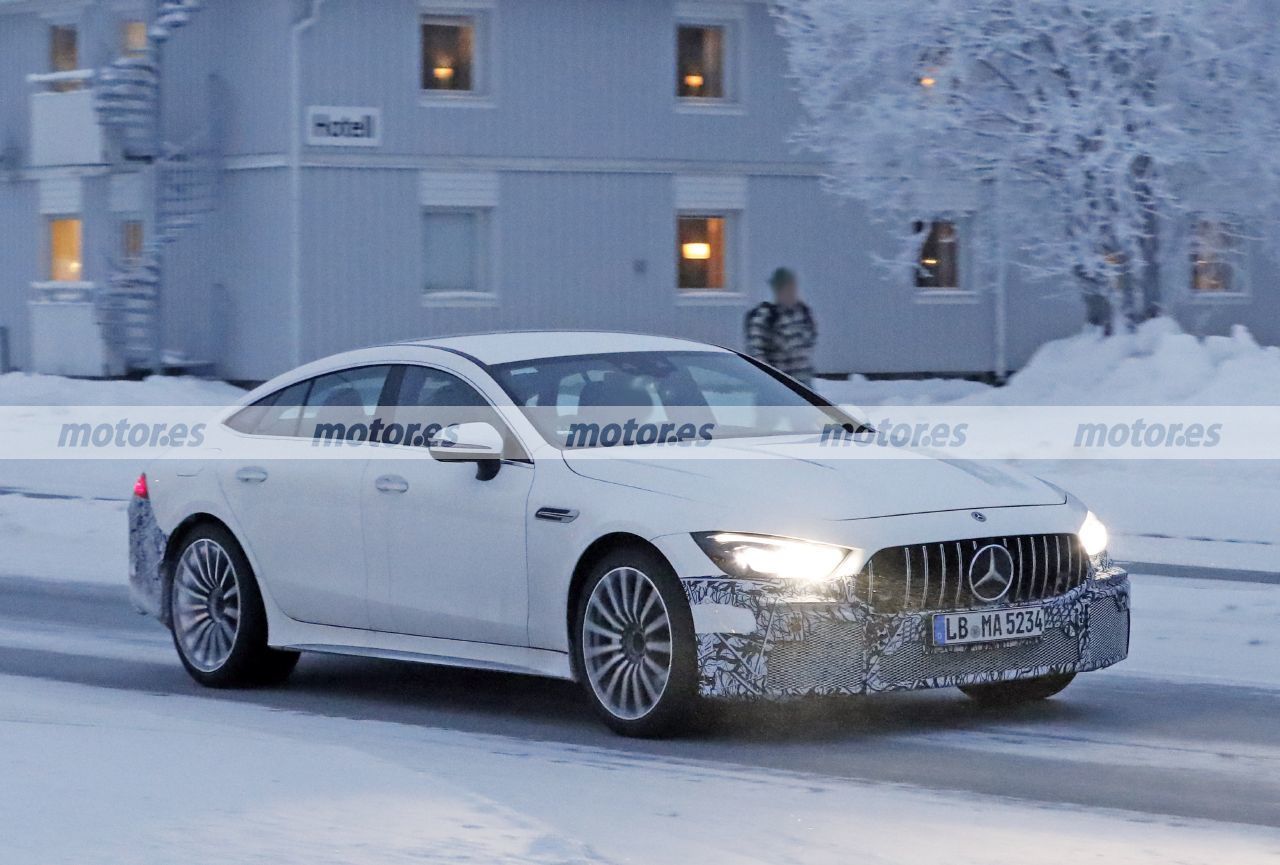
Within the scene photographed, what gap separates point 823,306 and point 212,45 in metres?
9.31

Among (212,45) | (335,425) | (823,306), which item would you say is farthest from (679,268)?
(335,425)

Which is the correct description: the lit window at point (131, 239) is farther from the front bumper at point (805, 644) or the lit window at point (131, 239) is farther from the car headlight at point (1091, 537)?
the front bumper at point (805, 644)

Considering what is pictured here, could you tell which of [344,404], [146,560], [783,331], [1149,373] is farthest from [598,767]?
[1149,373]

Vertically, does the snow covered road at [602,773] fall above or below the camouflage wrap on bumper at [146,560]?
below

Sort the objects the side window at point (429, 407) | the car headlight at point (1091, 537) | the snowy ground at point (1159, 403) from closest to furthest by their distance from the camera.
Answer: the car headlight at point (1091, 537), the side window at point (429, 407), the snowy ground at point (1159, 403)

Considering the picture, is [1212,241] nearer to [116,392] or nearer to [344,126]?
[344,126]

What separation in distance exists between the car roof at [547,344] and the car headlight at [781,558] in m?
1.71

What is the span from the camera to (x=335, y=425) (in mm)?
9422

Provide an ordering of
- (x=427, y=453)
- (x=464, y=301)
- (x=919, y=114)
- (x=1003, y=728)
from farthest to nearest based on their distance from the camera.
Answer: (x=464, y=301)
(x=919, y=114)
(x=427, y=453)
(x=1003, y=728)

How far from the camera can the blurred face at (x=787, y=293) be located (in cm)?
1722

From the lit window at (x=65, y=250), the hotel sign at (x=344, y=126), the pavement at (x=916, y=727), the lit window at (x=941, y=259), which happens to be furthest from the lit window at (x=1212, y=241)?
the pavement at (x=916, y=727)

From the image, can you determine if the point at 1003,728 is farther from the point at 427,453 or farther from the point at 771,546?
the point at 427,453

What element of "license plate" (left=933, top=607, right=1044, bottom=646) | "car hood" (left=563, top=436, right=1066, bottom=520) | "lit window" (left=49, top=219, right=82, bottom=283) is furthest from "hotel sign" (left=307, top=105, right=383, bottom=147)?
"license plate" (left=933, top=607, right=1044, bottom=646)

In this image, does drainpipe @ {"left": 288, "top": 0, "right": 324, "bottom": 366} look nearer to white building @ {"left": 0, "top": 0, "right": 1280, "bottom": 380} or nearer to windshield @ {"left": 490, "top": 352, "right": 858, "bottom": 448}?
white building @ {"left": 0, "top": 0, "right": 1280, "bottom": 380}
